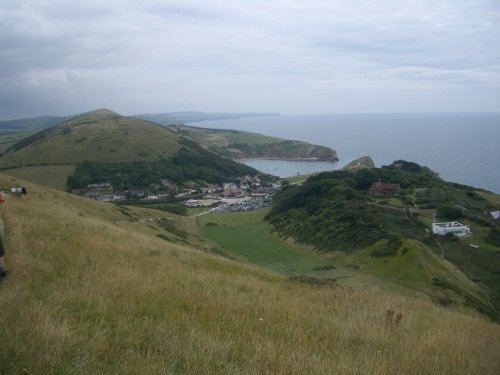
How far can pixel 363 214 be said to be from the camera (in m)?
63.1

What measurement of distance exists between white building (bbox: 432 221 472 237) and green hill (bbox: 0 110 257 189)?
317 feet

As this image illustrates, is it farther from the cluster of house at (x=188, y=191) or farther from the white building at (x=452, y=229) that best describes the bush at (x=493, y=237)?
the cluster of house at (x=188, y=191)

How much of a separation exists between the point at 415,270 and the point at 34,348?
134ft

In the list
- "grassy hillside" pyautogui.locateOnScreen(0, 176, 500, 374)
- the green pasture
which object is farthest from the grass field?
"grassy hillside" pyautogui.locateOnScreen(0, 176, 500, 374)

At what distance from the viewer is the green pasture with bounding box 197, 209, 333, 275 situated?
50.1 meters

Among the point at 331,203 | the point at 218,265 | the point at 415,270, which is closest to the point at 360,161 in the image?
the point at 331,203

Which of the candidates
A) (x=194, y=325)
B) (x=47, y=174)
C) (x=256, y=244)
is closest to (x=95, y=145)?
(x=47, y=174)

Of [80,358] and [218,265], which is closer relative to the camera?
[80,358]

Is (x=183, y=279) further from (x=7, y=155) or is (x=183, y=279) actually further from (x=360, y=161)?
(x=7, y=155)

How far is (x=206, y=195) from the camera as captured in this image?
449 feet

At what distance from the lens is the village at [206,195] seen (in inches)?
4651

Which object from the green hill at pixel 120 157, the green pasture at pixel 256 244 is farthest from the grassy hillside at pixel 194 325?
the green hill at pixel 120 157

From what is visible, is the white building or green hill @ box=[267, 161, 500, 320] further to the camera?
the white building

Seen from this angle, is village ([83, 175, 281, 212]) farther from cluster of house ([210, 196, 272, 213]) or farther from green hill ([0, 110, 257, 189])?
green hill ([0, 110, 257, 189])
